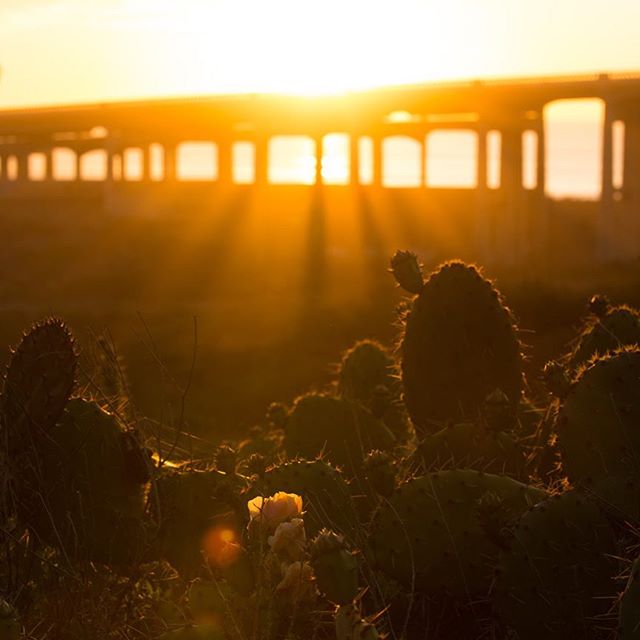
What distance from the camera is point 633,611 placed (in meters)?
3.00

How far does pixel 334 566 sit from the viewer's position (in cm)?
259

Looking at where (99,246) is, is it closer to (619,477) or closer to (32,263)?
(32,263)

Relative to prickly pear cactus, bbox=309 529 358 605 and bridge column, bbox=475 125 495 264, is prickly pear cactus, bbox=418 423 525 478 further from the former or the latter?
bridge column, bbox=475 125 495 264

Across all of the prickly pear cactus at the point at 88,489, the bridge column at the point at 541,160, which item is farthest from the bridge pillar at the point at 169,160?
the prickly pear cactus at the point at 88,489

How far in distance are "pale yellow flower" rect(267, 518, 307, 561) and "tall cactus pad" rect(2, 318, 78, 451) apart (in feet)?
5.03

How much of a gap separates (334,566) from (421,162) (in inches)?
2016

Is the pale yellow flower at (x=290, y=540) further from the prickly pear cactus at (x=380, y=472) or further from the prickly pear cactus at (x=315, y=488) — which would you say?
the prickly pear cactus at (x=315, y=488)

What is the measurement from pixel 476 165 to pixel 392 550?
3836cm

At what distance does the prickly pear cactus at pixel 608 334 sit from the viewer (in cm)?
549

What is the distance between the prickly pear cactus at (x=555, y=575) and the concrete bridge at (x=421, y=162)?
3211 centimetres

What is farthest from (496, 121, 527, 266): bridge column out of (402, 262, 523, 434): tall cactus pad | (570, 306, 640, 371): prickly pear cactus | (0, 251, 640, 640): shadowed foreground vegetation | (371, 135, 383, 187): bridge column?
(0, 251, 640, 640): shadowed foreground vegetation

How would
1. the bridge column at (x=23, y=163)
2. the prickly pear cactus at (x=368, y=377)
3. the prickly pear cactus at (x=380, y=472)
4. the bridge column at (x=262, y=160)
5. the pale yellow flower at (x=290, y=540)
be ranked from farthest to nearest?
the bridge column at (x=23, y=163), the bridge column at (x=262, y=160), the prickly pear cactus at (x=368, y=377), the prickly pear cactus at (x=380, y=472), the pale yellow flower at (x=290, y=540)

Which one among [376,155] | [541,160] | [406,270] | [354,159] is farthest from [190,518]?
[376,155]

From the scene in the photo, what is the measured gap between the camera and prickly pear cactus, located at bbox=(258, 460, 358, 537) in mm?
4305
